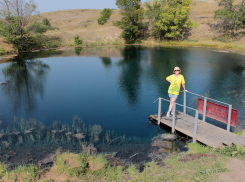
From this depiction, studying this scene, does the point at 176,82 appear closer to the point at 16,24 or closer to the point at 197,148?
the point at 197,148

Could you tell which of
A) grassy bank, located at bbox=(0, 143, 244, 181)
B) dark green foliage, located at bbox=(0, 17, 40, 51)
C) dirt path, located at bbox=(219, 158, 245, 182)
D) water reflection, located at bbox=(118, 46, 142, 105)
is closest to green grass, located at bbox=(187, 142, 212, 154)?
grassy bank, located at bbox=(0, 143, 244, 181)

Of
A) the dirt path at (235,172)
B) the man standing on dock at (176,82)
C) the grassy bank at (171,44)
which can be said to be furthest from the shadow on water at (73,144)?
the grassy bank at (171,44)

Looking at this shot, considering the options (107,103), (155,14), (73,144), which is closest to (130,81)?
(107,103)

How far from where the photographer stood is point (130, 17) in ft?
149

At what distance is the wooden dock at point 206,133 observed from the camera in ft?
23.4

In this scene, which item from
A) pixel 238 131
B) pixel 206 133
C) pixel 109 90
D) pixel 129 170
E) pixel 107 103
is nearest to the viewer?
pixel 129 170

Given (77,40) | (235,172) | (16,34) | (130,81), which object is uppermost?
(16,34)

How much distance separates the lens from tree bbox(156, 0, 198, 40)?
4072 centimetres

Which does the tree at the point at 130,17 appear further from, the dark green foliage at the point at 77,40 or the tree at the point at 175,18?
the dark green foliage at the point at 77,40

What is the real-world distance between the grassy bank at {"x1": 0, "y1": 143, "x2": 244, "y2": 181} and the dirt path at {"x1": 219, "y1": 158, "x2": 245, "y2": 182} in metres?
0.13

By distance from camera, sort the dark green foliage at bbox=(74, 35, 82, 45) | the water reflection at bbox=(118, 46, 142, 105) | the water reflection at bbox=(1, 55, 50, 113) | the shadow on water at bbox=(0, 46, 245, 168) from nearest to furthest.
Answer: the shadow on water at bbox=(0, 46, 245, 168)
the water reflection at bbox=(1, 55, 50, 113)
the water reflection at bbox=(118, 46, 142, 105)
the dark green foliage at bbox=(74, 35, 82, 45)

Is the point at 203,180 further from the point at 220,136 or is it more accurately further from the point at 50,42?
the point at 50,42

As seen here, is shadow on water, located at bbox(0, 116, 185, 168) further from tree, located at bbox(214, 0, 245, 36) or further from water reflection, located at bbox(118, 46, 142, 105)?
tree, located at bbox(214, 0, 245, 36)

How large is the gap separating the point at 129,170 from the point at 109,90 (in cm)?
895
